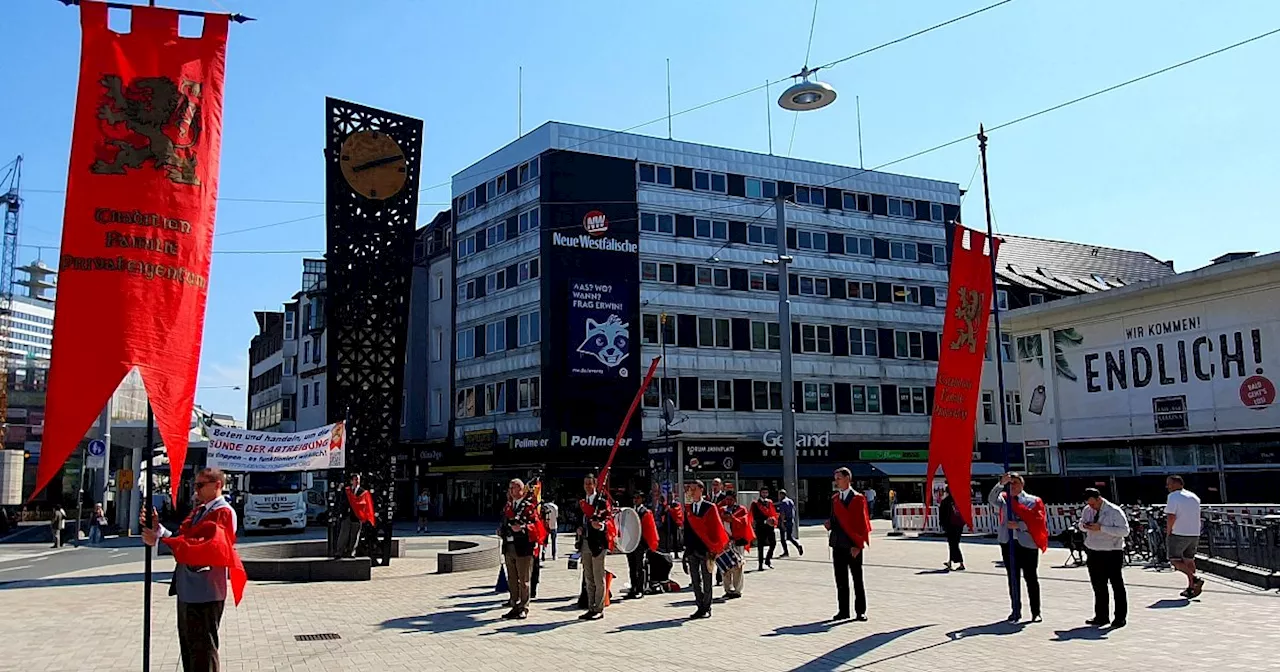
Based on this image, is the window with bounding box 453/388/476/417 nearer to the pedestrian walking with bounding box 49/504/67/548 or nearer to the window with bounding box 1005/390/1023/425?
the pedestrian walking with bounding box 49/504/67/548

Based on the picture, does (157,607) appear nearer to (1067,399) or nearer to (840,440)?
(1067,399)

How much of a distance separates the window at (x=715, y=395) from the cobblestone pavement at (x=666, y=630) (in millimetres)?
32376

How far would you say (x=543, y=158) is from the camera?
164ft

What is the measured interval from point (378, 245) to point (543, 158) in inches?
1121

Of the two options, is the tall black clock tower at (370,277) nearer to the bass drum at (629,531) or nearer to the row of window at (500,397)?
the bass drum at (629,531)

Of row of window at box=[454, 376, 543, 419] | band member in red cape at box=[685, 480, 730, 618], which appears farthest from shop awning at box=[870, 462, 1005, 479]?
band member in red cape at box=[685, 480, 730, 618]

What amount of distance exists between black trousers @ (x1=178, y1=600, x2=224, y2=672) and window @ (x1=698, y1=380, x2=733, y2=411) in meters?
43.6

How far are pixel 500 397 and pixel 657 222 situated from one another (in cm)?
1138

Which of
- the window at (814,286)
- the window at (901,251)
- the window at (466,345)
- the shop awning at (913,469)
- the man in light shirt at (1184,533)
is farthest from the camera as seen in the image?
the window at (901,251)

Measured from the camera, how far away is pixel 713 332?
171 feet

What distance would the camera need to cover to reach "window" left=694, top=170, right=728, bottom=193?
175 ft

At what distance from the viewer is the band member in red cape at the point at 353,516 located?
816 inches

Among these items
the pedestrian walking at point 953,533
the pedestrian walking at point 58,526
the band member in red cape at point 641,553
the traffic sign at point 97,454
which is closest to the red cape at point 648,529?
the band member in red cape at point 641,553


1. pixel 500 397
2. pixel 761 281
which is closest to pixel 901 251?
pixel 761 281
